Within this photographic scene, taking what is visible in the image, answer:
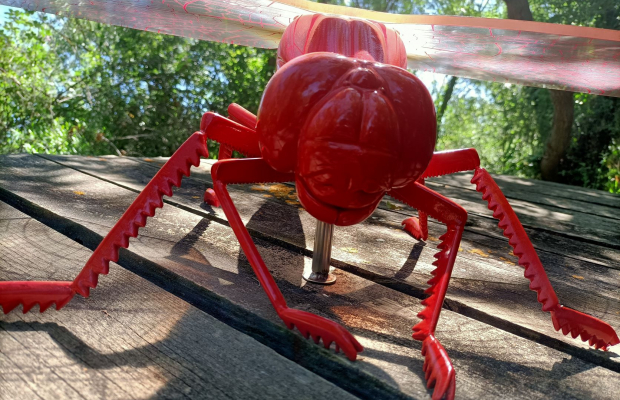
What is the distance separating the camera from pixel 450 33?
1551mm

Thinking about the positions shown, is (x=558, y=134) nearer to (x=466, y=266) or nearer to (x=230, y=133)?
(x=466, y=266)

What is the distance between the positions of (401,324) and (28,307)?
2.13 feet

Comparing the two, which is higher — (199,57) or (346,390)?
(199,57)

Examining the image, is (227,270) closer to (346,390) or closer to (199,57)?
(346,390)

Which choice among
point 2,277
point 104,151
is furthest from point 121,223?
point 104,151

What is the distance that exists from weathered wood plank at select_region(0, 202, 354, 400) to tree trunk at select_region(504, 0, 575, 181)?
598cm

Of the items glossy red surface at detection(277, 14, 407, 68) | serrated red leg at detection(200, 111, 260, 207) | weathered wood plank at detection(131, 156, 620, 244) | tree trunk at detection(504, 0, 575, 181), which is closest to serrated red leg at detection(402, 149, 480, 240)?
glossy red surface at detection(277, 14, 407, 68)

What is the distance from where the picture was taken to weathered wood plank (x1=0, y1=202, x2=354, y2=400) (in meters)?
0.68

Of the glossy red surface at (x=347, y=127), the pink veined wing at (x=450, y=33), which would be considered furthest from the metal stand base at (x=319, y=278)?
the pink veined wing at (x=450, y=33)

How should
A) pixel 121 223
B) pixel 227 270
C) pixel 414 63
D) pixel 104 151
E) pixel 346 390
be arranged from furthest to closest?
pixel 104 151 < pixel 414 63 < pixel 227 270 < pixel 121 223 < pixel 346 390

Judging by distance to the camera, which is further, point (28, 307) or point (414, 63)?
point (414, 63)

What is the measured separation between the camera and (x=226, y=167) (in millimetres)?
981

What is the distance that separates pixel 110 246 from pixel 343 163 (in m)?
0.47

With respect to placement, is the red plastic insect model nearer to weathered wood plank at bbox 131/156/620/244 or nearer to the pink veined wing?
the pink veined wing
